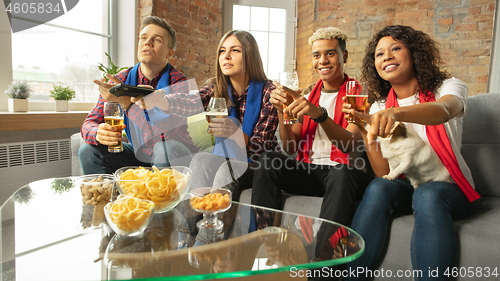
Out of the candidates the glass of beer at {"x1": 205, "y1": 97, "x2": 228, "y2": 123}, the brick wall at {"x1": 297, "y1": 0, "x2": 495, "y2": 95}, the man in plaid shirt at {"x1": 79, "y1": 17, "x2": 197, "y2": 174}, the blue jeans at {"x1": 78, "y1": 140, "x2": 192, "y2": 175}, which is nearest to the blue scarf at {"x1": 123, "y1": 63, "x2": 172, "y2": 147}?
the man in plaid shirt at {"x1": 79, "y1": 17, "x2": 197, "y2": 174}

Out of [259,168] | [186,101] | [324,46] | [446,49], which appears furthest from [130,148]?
[446,49]

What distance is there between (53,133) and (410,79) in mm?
2561

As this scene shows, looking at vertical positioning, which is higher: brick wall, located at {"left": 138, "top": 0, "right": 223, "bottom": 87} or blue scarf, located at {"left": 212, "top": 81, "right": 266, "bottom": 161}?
brick wall, located at {"left": 138, "top": 0, "right": 223, "bottom": 87}

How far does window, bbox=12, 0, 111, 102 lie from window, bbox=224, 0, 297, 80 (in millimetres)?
1598

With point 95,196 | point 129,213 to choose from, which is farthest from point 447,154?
point 95,196

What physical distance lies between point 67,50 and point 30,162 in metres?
1.10

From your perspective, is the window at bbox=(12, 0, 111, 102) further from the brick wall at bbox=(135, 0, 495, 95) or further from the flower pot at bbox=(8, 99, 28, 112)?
the brick wall at bbox=(135, 0, 495, 95)

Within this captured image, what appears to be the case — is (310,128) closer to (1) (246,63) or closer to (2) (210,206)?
(1) (246,63)

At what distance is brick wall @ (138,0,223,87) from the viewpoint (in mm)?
3221

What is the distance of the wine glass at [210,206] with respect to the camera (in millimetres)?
958

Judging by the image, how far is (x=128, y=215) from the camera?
80 centimetres

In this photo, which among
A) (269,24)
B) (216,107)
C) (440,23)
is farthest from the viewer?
(269,24)

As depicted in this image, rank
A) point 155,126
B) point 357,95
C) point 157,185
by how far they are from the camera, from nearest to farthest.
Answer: point 157,185
point 357,95
point 155,126

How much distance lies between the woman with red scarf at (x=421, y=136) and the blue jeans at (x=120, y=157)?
1042 mm
